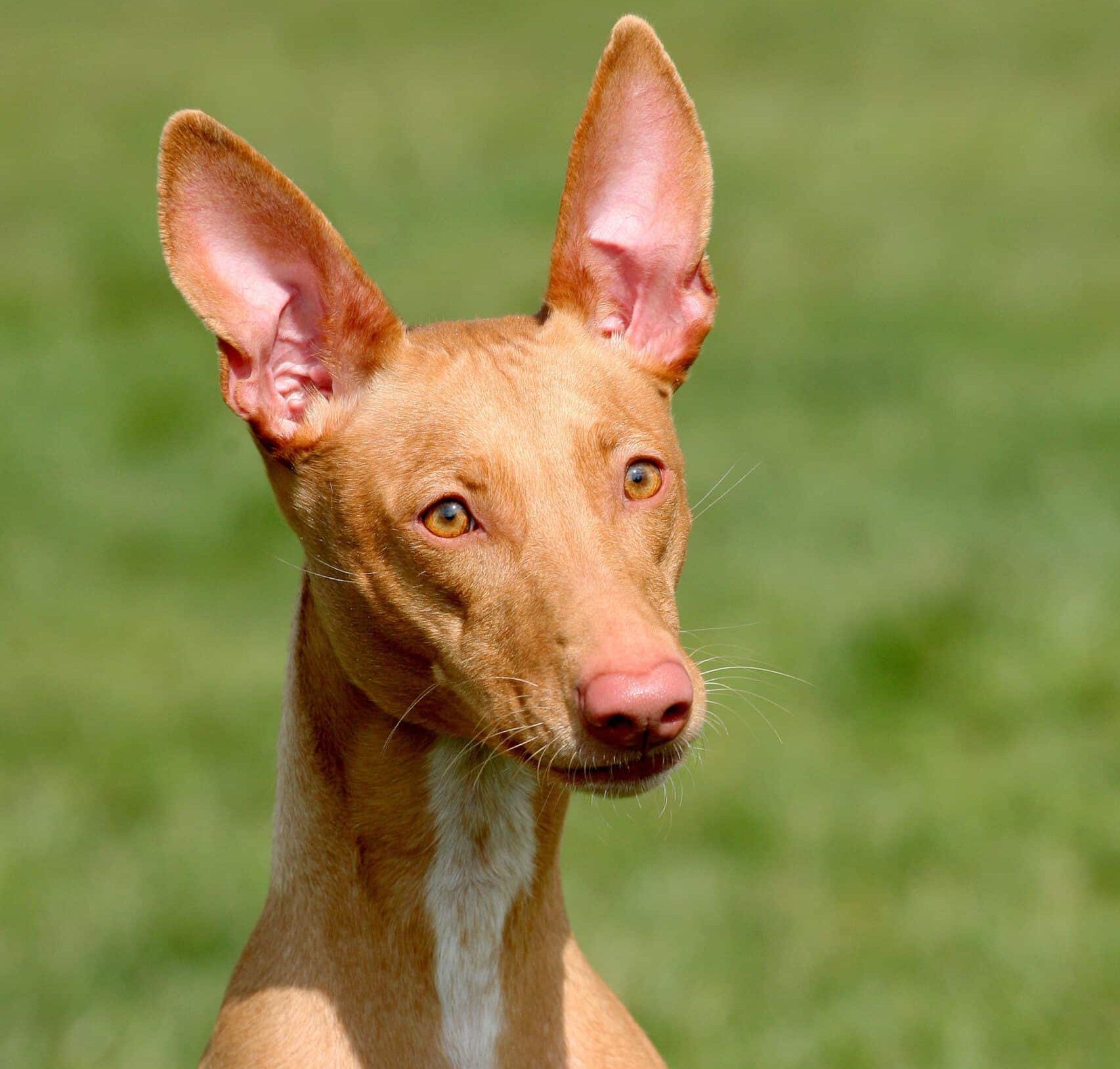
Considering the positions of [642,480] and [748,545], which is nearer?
[642,480]

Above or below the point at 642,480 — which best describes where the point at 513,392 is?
above

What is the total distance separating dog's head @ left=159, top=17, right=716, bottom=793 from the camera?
4.20m

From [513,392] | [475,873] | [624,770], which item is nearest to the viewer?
[624,770]

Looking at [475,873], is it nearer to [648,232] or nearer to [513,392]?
[513,392]

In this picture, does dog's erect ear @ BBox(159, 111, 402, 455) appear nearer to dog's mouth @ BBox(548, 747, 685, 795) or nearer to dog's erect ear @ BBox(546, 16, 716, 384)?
dog's erect ear @ BBox(546, 16, 716, 384)

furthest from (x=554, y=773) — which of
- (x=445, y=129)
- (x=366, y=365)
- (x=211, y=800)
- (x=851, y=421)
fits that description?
(x=445, y=129)

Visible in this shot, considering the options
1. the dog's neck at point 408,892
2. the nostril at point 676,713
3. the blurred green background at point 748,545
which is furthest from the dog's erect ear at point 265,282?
the blurred green background at point 748,545

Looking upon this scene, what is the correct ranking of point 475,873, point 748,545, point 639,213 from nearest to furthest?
1. point 475,873
2. point 639,213
3. point 748,545

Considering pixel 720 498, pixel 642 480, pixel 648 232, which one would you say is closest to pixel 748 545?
pixel 720 498

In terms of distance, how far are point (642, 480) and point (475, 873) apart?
103cm

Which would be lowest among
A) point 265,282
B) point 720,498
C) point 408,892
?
point 720,498

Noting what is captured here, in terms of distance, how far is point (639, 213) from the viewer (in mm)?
5125

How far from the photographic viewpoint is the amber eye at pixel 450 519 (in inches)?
176

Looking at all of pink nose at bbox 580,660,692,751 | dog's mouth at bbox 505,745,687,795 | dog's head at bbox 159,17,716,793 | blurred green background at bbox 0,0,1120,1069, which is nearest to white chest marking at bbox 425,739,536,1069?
dog's head at bbox 159,17,716,793
